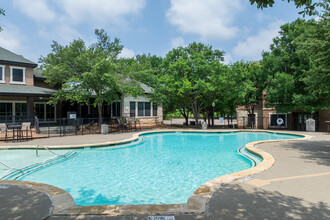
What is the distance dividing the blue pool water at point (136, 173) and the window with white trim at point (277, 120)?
673 inches

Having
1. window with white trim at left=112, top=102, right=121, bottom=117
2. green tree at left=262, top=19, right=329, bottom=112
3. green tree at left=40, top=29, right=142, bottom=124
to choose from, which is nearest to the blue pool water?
green tree at left=40, top=29, right=142, bottom=124

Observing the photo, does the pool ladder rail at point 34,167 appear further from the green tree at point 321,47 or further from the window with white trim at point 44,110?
the green tree at point 321,47

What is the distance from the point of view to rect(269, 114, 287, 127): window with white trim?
24672 millimetres

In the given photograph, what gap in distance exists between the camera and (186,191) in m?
6.14

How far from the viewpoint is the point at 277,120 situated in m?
25.0

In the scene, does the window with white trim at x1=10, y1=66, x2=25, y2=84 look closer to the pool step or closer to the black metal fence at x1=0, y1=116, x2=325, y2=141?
the black metal fence at x1=0, y1=116, x2=325, y2=141

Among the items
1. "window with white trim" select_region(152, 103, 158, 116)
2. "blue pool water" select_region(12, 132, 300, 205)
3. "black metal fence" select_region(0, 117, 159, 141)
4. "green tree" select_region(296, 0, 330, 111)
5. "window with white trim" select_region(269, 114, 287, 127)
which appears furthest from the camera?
"window with white trim" select_region(152, 103, 158, 116)

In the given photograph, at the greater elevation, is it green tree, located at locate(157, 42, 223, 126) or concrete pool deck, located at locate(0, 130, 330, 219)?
green tree, located at locate(157, 42, 223, 126)

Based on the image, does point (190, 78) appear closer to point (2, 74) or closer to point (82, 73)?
point (82, 73)

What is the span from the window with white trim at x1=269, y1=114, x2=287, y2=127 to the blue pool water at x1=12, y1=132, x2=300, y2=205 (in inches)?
673

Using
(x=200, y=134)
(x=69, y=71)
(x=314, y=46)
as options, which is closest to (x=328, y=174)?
(x=314, y=46)

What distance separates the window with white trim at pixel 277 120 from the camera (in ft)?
80.9

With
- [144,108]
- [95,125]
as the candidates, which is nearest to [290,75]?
[144,108]

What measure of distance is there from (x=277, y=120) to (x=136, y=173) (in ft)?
75.5
